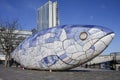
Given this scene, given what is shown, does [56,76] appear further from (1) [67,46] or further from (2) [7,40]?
(2) [7,40]

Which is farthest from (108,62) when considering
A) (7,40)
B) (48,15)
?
(48,15)

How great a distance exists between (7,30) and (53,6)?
259 ft

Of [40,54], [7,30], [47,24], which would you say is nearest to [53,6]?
[47,24]

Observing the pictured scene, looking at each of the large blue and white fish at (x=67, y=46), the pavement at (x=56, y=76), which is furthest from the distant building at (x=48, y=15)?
the pavement at (x=56, y=76)

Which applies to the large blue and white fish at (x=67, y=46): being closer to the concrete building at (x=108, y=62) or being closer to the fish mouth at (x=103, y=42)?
the fish mouth at (x=103, y=42)

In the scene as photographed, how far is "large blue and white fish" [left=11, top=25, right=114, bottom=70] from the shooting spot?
2128 cm

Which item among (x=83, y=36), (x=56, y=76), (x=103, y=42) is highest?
(x=83, y=36)

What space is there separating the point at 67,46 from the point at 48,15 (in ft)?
373

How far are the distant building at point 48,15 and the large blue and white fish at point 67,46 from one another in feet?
327

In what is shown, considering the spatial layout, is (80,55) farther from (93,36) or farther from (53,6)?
(53,6)

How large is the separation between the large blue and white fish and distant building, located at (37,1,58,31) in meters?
99.7

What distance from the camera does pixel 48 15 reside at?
443 feet

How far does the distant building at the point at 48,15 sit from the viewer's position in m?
128

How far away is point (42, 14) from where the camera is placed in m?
143
